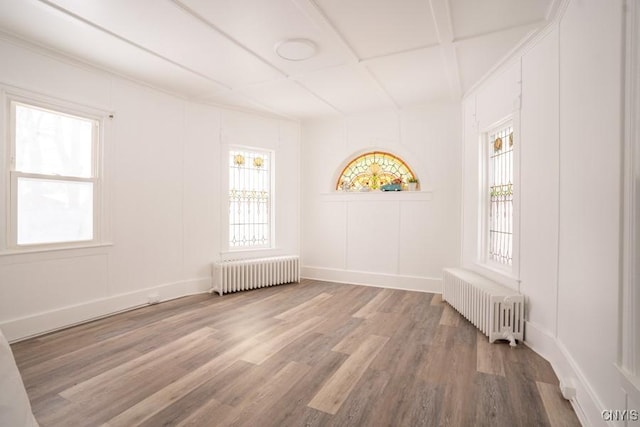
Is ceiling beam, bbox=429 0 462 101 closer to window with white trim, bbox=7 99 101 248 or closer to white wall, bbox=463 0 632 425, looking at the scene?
white wall, bbox=463 0 632 425

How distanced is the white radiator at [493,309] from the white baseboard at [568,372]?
0.16 metres

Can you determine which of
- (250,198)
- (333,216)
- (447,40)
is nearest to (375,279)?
(333,216)

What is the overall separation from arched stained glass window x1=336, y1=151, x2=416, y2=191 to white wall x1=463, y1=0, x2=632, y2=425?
1949mm

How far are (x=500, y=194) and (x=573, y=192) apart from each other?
1687 millimetres

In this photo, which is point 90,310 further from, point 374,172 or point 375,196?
point 374,172

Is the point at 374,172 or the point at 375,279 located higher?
the point at 374,172

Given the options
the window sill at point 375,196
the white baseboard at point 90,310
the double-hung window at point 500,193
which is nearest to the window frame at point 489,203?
the double-hung window at point 500,193

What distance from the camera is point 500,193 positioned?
4.08 meters

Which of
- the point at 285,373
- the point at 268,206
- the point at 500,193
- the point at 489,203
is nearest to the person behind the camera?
the point at 285,373

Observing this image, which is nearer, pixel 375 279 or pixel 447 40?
pixel 447 40

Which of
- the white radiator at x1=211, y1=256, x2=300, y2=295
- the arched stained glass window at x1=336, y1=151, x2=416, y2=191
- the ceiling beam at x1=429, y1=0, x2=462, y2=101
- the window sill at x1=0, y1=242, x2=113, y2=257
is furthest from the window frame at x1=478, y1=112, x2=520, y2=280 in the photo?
the window sill at x1=0, y1=242, x2=113, y2=257

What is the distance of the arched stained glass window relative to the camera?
18.5ft

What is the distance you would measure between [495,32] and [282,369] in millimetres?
3746

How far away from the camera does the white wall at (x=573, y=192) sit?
6.06 feet
